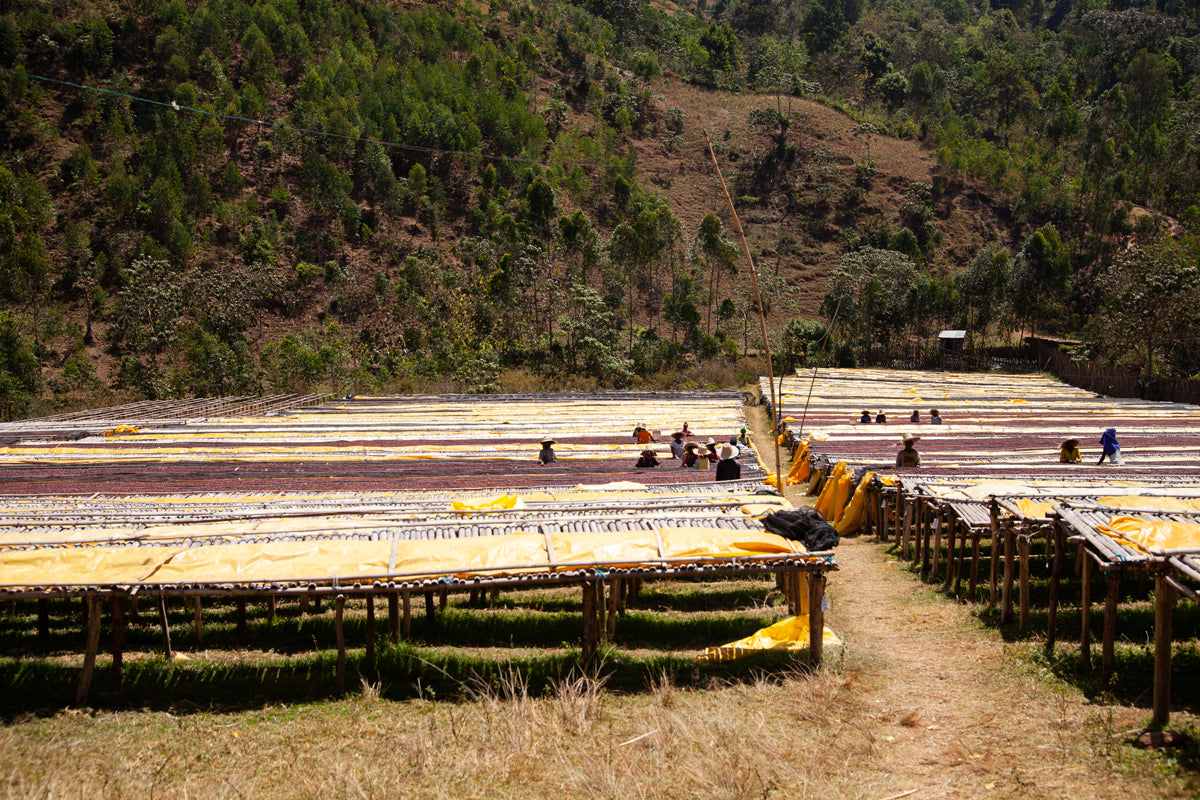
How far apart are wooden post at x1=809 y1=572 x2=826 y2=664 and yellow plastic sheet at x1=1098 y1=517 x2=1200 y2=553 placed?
2.36 metres

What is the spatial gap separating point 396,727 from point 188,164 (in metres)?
56.3

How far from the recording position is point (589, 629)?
7215 mm

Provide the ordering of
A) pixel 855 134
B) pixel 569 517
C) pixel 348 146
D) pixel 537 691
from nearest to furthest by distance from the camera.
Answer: pixel 537 691 < pixel 569 517 < pixel 348 146 < pixel 855 134

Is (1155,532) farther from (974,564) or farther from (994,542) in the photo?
(974,564)

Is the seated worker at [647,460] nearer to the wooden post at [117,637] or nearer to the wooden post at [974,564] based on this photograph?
the wooden post at [974,564]

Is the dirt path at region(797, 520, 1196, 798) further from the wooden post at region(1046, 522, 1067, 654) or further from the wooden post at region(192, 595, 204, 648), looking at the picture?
the wooden post at region(192, 595, 204, 648)

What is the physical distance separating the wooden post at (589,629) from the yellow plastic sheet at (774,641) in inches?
41.1

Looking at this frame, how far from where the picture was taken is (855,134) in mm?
72500

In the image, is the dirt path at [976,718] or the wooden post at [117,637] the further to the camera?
the wooden post at [117,637]

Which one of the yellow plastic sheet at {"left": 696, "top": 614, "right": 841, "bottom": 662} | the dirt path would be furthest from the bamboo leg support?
the dirt path

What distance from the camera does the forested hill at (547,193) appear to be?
1592 inches

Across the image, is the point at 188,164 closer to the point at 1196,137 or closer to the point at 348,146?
the point at 348,146

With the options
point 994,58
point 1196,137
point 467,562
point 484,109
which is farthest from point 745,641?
point 994,58

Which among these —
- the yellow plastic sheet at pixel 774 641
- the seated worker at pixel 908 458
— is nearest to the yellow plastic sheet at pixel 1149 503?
the yellow plastic sheet at pixel 774 641
